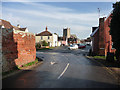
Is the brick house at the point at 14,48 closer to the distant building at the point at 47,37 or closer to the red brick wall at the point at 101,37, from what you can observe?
the red brick wall at the point at 101,37

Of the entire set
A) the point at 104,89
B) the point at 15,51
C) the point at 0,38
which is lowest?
the point at 104,89

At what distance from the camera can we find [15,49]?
1320 centimetres

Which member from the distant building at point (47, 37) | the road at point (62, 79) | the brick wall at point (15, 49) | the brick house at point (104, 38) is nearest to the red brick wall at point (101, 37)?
the brick house at point (104, 38)

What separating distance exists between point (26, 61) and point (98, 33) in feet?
57.3

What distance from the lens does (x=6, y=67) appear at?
37.7 feet

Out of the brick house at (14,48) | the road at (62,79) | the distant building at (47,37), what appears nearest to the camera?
Answer: the road at (62,79)

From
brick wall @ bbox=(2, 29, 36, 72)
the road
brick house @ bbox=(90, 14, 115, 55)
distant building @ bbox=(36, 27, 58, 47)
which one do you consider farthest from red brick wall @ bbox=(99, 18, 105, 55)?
distant building @ bbox=(36, 27, 58, 47)

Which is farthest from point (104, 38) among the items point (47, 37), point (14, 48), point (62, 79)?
point (47, 37)

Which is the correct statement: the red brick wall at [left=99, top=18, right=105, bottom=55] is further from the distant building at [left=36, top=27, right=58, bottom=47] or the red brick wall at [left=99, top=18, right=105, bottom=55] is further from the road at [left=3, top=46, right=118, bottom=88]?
the distant building at [left=36, top=27, right=58, bottom=47]

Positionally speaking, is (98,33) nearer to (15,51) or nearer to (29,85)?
(15,51)

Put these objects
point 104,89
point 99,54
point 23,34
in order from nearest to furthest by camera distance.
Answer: point 104,89 < point 23,34 < point 99,54

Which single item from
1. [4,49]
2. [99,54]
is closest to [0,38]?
[4,49]

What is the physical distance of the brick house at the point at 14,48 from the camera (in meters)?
11.6

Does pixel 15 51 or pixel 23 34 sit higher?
pixel 23 34
